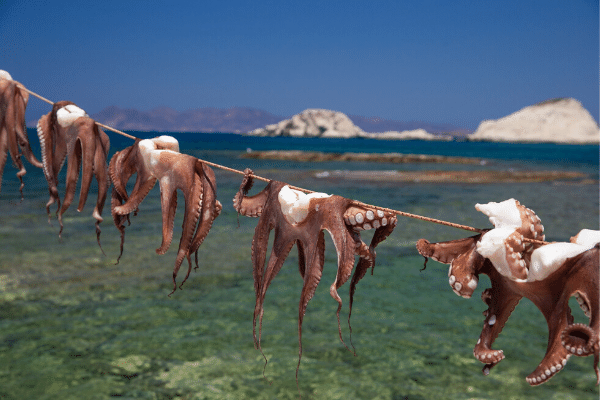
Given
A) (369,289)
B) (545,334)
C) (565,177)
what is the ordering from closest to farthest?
(545,334)
(369,289)
(565,177)

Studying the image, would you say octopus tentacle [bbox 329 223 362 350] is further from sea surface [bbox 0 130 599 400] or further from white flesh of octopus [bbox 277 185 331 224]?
sea surface [bbox 0 130 599 400]

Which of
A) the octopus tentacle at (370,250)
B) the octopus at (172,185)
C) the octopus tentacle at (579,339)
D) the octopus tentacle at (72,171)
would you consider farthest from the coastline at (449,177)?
the octopus tentacle at (579,339)

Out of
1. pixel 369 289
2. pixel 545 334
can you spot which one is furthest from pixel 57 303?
pixel 545 334

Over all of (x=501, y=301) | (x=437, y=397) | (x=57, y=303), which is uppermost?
(x=501, y=301)

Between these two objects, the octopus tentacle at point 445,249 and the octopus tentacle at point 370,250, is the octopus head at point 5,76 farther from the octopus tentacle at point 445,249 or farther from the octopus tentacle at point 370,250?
the octopus tentacle at point 445,249

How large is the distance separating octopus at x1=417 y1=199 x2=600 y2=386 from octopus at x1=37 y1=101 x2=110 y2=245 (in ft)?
5.62

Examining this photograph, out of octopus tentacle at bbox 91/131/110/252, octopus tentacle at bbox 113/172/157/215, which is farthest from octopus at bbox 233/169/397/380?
octopus tentacle at bbox 91/131/110/252

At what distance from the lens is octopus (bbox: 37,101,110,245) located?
8.04 ft

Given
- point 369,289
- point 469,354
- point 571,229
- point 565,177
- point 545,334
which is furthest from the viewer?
point 565,177

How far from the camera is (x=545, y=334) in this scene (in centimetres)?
895

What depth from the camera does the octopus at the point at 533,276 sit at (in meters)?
1.32

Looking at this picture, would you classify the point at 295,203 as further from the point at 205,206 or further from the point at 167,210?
the point at 167,210

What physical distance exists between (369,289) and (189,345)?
4.81m

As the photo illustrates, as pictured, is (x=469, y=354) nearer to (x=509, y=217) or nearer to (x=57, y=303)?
(x=509, y=217)
